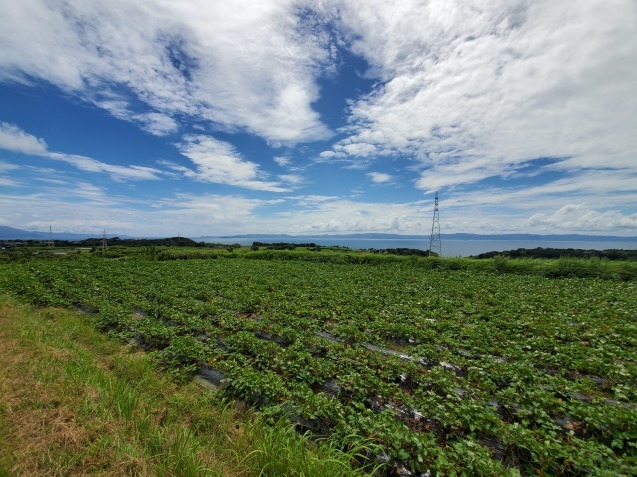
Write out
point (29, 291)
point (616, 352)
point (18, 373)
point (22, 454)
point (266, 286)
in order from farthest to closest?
point (266, 286)
point (29, 291)
point (616, 352)
point (18, 373)
point (22, 454)

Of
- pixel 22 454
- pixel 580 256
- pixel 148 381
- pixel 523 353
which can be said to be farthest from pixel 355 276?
pixel 22 454

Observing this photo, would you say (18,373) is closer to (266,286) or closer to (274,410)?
(274,410)

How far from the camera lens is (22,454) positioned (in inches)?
116

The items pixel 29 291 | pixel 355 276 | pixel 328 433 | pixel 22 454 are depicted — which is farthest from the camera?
pixel 355 276

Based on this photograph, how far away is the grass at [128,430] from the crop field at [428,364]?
55 centimetres

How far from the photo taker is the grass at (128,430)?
9.91 feet

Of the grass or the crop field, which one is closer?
the grass

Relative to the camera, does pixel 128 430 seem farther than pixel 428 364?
No

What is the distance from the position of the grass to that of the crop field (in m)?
0.55

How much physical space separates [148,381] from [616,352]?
10344 mm

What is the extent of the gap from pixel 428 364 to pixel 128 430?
18.8 feet

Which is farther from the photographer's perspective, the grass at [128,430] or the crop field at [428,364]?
the crop field at [428,364]

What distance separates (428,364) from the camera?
624cm

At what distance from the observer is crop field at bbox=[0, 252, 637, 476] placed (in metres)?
3.64
